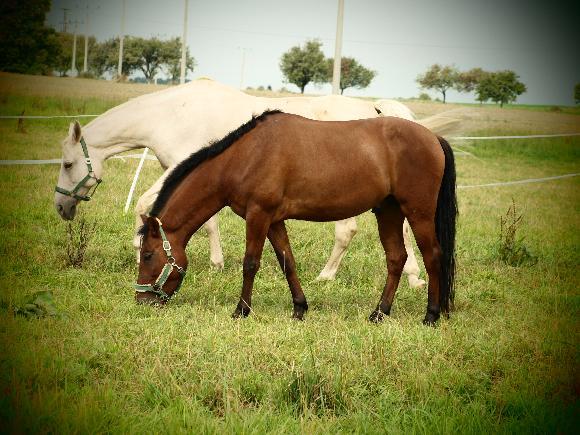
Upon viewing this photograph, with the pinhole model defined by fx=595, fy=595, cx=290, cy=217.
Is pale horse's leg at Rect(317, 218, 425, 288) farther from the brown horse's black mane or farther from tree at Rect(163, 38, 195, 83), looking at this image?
tree at Rect(163, 38, 195, 83)

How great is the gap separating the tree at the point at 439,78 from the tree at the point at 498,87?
21.0 ft

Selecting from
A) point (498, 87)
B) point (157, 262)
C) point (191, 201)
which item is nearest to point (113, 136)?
point (191, 201)

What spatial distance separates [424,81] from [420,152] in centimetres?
5653

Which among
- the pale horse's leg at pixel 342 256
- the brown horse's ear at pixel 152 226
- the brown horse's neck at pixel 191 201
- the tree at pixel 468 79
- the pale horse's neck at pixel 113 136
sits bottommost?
the pale horse's leg at pixel 342 256

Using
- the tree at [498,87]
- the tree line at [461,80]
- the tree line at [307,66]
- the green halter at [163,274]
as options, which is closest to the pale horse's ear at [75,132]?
the green halter at [163,274]

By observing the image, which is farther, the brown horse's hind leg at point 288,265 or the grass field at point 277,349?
the brown horse's hind leg at point 288,265

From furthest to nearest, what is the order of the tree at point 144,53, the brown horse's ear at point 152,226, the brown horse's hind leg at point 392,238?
1. the tree at point 144,53
2. the brown horse's hind leg at point 392,238
3. the brown horse's ear at point 152,226

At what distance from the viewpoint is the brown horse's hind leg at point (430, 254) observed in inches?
219

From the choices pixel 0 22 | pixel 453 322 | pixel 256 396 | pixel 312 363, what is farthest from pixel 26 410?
pixel 453 322

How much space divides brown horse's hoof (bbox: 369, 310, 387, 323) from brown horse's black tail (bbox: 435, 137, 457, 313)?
2.10 ft

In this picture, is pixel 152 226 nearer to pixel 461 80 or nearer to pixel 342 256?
pixel 342 256

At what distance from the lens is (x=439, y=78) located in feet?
196

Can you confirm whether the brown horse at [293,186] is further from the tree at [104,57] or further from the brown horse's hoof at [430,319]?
the tree at [104,57]

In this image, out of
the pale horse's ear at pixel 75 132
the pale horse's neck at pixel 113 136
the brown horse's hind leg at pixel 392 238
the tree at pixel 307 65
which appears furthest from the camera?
the tree at pixel 307 65
